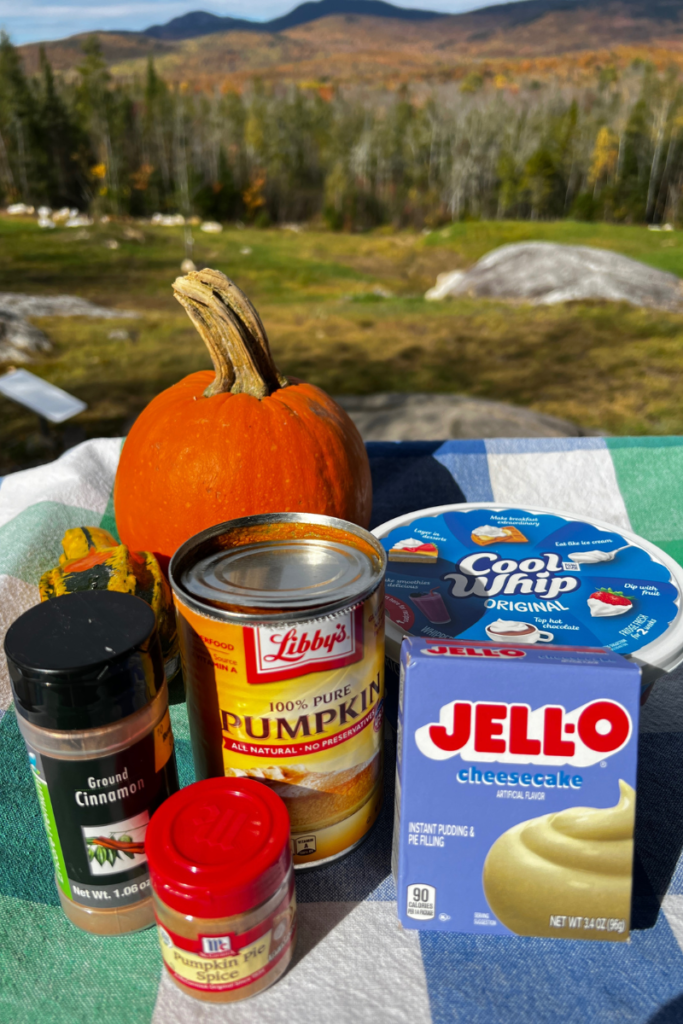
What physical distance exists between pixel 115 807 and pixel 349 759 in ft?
0.59

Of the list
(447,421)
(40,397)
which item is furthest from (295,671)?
(40,397)

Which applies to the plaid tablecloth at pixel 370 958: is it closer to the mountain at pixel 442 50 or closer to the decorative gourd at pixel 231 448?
the decorative gourd at pixel 231 448

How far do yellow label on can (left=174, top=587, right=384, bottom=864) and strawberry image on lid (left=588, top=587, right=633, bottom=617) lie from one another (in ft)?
0.91

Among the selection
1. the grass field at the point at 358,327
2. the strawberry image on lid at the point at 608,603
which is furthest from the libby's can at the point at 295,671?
the grass field at the point at 358,327

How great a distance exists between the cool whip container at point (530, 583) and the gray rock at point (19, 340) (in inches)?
182

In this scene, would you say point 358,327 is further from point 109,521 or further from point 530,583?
point 530,583

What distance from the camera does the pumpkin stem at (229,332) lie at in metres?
0.93

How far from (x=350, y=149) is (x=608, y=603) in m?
9.55

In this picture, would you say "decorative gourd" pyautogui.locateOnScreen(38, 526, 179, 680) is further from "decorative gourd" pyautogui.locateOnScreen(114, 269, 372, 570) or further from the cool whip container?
the cool whip container

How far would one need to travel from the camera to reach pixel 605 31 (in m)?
9.36

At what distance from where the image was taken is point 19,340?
4965 millimetres

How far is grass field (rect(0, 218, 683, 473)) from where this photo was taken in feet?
15.0

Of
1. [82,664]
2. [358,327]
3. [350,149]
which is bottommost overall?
[358,327]

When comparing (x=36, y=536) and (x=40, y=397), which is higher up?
(x=36, y=536)
